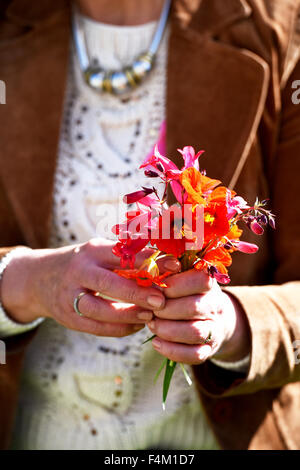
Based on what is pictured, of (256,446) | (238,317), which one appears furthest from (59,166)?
(256,446)

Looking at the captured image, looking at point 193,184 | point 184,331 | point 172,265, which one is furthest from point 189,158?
point 184,331

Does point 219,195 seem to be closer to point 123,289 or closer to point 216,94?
point 123,289

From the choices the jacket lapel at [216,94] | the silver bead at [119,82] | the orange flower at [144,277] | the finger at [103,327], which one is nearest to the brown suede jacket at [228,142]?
the jacket lapel at [216,94]

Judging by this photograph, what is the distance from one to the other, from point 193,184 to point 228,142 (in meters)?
0.54

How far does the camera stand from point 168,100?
4.16 feet

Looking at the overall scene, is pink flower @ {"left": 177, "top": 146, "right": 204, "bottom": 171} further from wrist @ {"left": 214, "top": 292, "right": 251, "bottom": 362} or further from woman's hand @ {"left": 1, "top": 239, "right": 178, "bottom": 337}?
wrist @ {"left": 214, "top": 292, "right": 251, "bottom": 362}

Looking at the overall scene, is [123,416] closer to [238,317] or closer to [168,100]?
[238,317]

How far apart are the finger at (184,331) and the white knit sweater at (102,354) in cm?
45

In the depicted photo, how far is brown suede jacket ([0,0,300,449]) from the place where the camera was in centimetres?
122

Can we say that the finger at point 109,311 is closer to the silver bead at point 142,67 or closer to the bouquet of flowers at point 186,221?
the bouquet of flowers at point 186,221

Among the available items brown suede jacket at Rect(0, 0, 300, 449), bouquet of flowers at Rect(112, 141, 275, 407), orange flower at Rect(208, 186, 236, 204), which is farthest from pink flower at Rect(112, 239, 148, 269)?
brown suede jacket at Rect(0, 0, 300, 449)

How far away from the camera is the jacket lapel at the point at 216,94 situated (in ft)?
3.98

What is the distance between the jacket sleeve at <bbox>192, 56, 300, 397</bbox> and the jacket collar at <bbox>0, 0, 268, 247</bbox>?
0.09m

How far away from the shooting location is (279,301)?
3.65 feet
